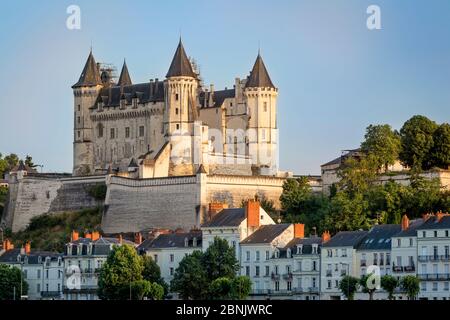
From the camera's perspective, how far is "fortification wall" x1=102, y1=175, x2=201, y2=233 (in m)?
80.6

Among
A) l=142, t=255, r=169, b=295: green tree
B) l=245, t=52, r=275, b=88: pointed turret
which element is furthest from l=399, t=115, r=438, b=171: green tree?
l=142, t=255, r=169, b=295: green tree

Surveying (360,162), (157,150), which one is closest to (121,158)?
(157,150)

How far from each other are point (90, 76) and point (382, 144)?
24.3 metres

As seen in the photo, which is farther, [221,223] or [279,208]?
[279,208]

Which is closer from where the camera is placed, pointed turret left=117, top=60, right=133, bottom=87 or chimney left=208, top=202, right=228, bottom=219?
chimney left=208, top=202, right=228, bottom=219

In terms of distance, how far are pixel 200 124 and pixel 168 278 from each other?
2461cm

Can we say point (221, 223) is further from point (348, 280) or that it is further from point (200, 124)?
point (200, 124)

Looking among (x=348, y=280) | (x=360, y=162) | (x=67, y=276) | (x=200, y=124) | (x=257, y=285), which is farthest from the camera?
(x=200, y=124)

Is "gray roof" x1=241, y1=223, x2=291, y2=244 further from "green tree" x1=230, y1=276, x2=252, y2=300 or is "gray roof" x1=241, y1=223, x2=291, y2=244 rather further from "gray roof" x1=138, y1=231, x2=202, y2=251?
"green tree" x1=230, y1=276, x2=252, y2=300

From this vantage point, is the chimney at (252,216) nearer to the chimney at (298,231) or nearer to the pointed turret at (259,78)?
the chimney at (298,231)

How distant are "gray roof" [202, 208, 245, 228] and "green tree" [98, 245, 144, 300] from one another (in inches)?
186

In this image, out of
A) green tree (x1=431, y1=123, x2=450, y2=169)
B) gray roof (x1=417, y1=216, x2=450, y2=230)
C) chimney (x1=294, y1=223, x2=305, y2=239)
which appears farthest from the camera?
green tree (x1=431, y1=123, x2=450, y2=169)

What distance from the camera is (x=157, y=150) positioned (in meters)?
90.6

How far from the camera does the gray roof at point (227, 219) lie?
216 feet
